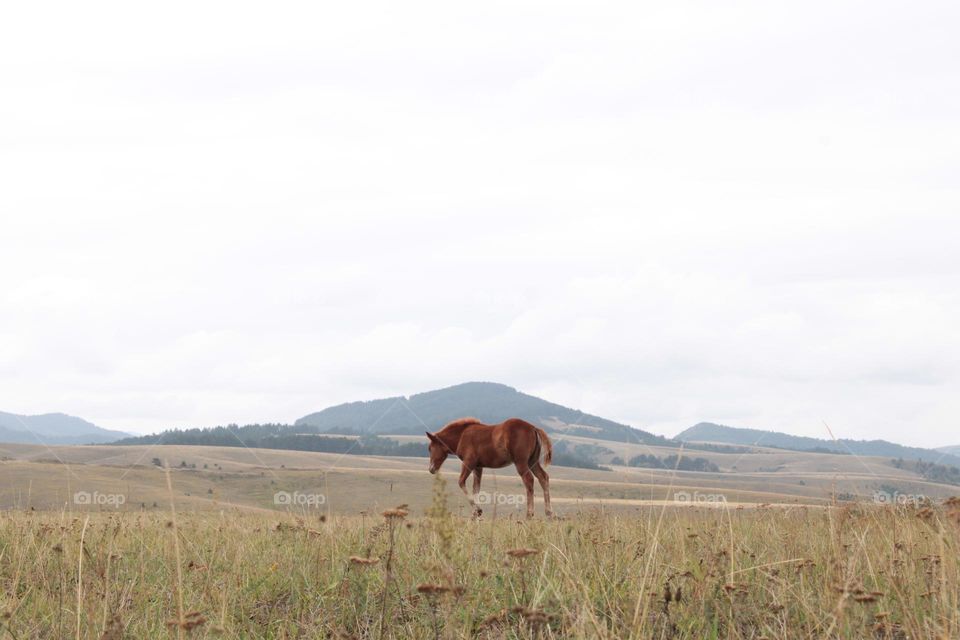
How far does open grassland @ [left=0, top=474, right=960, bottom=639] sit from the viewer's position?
14.1ft

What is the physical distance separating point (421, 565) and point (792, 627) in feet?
8.15

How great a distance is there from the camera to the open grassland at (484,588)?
431cm

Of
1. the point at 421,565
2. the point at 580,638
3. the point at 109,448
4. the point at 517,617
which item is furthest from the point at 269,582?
the point at 109,448

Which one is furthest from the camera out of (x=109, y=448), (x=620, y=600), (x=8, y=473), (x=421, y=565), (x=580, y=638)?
(x=109, y=448)

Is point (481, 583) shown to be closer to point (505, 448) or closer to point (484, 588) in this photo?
point (484, 588)

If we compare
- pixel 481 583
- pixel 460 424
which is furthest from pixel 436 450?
pixel 481 583

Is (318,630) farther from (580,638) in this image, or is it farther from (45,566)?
(45,566)

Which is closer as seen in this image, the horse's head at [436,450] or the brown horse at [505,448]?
the brown horse at [505,448]

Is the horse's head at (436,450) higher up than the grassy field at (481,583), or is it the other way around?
the horse's head at (436,450)

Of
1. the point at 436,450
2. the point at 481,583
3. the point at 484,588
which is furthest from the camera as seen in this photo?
the point at 436,450

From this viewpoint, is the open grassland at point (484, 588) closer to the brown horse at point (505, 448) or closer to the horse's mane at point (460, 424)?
the brown horse at point (505, 448)

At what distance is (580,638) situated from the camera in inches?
145

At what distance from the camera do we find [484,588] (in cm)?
520

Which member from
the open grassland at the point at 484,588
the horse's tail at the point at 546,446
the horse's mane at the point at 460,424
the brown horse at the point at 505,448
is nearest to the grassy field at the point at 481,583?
the open grassland at the point at 484,588
